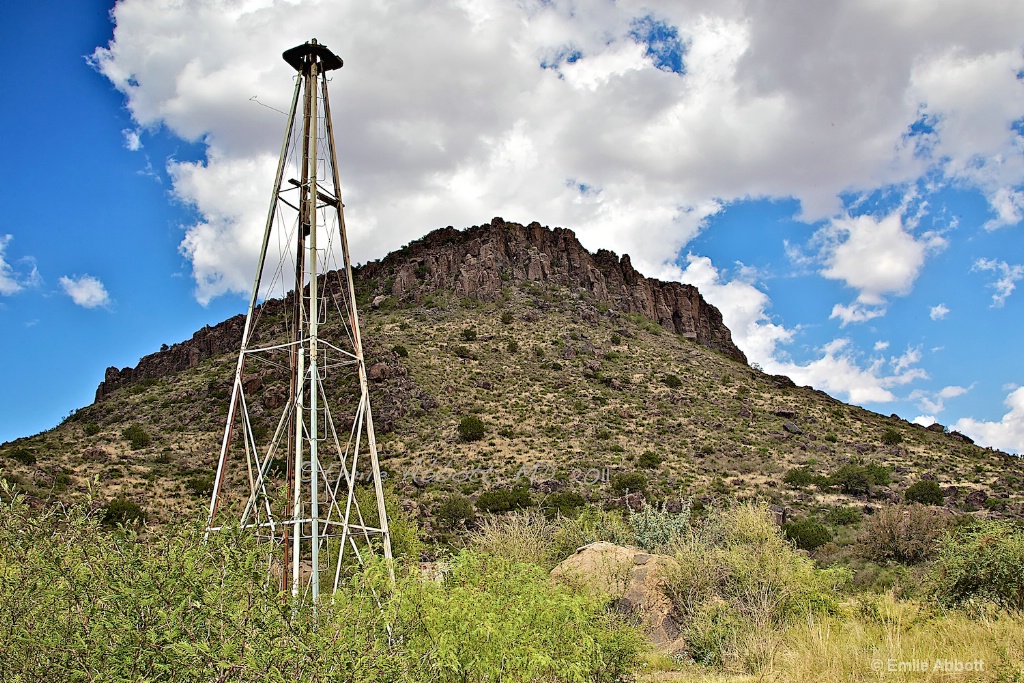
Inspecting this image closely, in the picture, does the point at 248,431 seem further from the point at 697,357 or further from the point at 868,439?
the point at 697,357

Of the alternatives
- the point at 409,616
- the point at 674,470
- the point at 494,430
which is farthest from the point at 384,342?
the point at 409,616

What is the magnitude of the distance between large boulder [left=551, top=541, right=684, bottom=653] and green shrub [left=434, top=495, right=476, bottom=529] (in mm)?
15147

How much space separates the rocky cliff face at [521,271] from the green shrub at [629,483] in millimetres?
33418

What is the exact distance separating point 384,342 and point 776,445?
31.3m

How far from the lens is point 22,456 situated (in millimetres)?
35219

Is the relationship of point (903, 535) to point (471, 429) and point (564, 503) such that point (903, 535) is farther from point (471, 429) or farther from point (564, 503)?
point (471, 429)

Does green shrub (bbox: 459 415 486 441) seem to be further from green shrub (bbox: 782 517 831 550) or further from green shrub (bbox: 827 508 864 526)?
green shrub (bbox: 827 508 864 526)

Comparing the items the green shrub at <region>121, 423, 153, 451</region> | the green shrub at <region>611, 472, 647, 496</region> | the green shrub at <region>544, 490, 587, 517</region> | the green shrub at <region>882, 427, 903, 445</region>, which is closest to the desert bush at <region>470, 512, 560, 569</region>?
the green shrub at <region>544, 490, 587, 517</region>

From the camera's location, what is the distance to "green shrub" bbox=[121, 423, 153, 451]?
40562 mm

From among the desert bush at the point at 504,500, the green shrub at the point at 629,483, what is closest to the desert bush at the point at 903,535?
the green shrub at the point at 629,483

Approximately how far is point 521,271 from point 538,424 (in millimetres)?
31800

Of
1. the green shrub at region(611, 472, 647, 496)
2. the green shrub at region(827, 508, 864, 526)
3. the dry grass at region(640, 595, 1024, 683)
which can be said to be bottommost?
the dry grass at region(640, 595, 1024, 683)

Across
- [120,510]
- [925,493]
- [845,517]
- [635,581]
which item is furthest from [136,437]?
[925,493]

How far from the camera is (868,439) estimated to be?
46.4m
